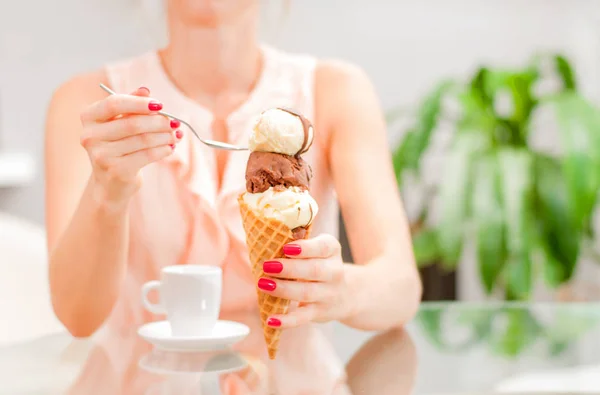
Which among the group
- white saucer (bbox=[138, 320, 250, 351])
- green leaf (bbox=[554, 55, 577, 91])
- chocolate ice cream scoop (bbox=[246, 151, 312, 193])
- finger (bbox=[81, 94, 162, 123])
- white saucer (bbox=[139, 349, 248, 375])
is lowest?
white saucer (bbox=[139, 349, 248, 375])

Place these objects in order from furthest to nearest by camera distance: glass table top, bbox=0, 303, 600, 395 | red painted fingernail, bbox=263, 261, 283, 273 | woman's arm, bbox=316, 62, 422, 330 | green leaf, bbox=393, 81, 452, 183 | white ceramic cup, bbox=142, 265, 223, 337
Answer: green leaf, bbox=393, 81, 452, 183, woman's arm, bbox=316, 62, 422, 330, white ceramic cup, bbox=142, 265, 223, 337, glass table top, bbox=0, 303, 600, 395, red painted fingernail, bbox=263, 261, 283, 273

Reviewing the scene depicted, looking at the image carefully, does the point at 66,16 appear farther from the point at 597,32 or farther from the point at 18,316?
the point at 597,32

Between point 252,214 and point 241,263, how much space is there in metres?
0.54

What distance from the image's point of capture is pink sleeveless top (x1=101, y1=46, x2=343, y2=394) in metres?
1.34

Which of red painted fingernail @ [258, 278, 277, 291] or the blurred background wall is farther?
the blurred background wall

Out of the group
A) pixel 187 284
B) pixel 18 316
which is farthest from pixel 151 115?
pixel 18 316

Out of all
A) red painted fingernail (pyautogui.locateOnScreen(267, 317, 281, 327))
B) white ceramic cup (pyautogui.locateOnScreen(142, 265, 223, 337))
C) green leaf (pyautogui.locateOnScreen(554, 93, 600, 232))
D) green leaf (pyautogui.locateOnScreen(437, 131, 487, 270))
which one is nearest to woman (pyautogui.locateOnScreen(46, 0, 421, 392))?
white ceramic cup (pyautogui.locateOnScreen(142, 265, 223, 337))

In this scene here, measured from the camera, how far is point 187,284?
993 millimetres

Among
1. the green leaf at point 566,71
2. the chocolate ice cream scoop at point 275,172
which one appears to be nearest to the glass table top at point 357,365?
the chocolate ice cream scoop at point 275,172

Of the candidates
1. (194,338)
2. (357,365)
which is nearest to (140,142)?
(194,338)

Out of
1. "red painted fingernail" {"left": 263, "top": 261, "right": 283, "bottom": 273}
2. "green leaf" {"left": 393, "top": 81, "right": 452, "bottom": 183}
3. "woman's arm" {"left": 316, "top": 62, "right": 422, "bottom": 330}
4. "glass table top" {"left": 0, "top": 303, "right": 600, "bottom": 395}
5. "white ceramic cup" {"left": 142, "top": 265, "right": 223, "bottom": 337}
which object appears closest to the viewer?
"red painted fingernail" {"left": 263, "top": 261, "right": 283, "bottom": 273}

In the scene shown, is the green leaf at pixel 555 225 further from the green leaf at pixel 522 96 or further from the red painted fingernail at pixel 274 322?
the red painted fingernail at pixel 274 322

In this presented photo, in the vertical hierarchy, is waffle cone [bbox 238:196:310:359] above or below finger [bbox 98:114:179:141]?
below

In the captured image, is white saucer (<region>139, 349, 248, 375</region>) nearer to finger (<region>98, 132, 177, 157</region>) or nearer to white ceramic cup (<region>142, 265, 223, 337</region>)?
white ceramic cup (<region>142, 265, 223, 337</region>)
